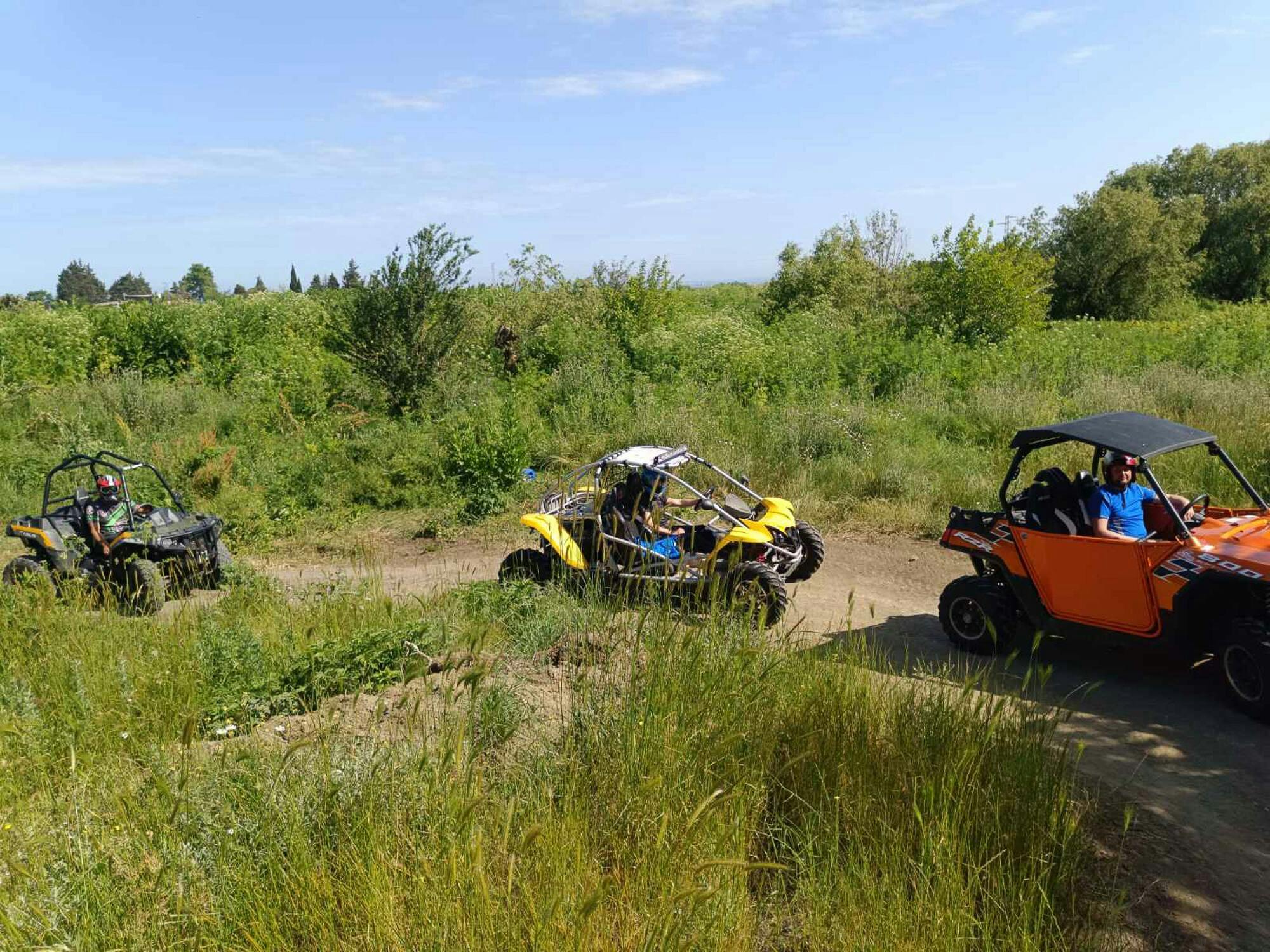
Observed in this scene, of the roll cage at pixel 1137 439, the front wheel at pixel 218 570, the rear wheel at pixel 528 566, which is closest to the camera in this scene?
the roll cage at pixel 1137 439

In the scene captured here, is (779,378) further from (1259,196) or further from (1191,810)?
(1259,196)

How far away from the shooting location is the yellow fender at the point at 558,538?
8.12 meters

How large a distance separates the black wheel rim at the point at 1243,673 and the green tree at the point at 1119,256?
28748mm

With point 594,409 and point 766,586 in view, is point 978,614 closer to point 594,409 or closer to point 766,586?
point 766,586

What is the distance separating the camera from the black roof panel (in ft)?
20.6

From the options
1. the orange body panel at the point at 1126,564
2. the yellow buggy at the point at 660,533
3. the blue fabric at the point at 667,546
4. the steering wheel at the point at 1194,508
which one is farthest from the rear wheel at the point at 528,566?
the steering wheel at the point at 1194,508

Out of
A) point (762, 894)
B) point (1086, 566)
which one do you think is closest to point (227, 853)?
point (762, 894)

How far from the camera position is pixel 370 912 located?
249 centimetres

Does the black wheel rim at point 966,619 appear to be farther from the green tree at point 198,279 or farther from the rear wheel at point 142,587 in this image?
the green tree at point 198,279

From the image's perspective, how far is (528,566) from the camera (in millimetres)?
8781

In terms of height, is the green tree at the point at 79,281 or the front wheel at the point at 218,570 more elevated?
the green tree at the point at 79,281

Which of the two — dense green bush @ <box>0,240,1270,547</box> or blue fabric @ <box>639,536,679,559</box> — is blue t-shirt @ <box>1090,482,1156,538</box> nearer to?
blue fabric @ <box>639,536,679,559</box>

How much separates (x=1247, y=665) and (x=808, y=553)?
4.16 metres

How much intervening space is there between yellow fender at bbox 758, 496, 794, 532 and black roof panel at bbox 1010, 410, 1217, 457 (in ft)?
7.82
